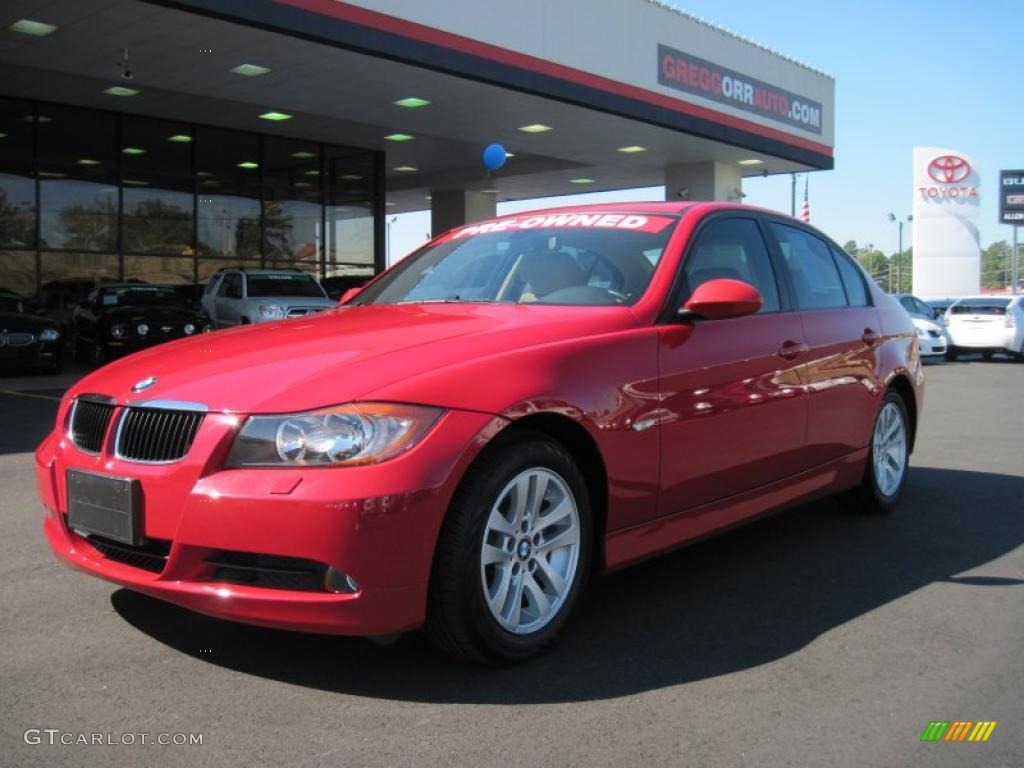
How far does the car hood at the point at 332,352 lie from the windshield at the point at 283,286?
13467 mm

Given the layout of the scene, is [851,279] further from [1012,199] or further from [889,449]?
[1012,199]

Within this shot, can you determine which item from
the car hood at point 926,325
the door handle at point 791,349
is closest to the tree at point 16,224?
the car hood at point 926,325

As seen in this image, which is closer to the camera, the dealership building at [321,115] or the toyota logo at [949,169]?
the dealership building at [321,115]

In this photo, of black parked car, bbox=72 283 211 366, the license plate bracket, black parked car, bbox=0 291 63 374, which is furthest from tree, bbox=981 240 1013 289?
the license plate bracket

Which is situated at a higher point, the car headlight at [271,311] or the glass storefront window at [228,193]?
the glass storefront window at [228,193]

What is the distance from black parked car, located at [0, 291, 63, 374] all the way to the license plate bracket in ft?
40.2

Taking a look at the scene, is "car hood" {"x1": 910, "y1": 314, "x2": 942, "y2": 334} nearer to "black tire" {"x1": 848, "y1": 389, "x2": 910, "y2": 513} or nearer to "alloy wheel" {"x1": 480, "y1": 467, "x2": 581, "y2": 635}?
"black tire" {"x1": 848, "y1": 389, "x2": 910, "y2": 513}

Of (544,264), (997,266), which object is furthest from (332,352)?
(997,266)

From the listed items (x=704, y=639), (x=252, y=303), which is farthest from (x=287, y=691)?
(x=252, y=303)

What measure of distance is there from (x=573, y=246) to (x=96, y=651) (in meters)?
2.49

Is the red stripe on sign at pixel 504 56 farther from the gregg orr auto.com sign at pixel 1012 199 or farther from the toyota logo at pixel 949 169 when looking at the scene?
the gregg orr auto.com sign at pixel 1012 199

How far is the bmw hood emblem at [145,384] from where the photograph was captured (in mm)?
3389

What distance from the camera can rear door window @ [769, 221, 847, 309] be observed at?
5055 mm

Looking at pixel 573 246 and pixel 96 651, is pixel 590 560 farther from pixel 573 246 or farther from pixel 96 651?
pixel 96 651
